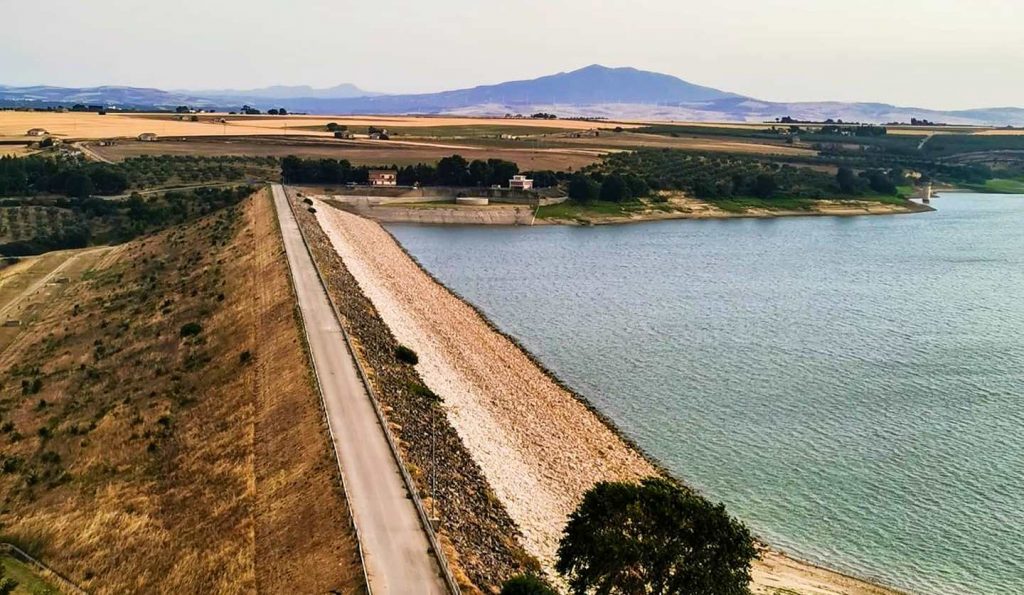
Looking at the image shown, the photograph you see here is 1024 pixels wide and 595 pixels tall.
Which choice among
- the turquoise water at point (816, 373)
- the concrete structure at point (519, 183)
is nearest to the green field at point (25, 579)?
the turquoise water at point (816, 373)

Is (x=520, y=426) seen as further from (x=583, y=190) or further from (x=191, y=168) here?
(x=191, y=168)

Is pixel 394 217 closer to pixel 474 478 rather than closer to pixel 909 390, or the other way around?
pixel 909 390

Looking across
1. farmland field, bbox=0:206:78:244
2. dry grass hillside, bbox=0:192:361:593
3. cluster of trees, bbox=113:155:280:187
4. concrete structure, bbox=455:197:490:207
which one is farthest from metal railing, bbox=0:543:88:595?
concrete structure, bbox=455:197:490:207

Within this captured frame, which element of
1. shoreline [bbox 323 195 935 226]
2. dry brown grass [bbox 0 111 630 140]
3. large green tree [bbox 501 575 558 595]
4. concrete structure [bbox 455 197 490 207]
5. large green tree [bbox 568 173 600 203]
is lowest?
shoreline [bbox 323 195 935 226]

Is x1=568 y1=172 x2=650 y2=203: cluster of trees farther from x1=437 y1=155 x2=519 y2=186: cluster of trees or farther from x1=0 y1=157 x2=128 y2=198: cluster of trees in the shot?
x1=0 y1=157 x2=128 y2=198: cluster of trees

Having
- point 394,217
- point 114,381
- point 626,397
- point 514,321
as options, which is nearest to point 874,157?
point 394,217

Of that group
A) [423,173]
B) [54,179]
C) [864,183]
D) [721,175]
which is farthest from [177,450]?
[864,183]
